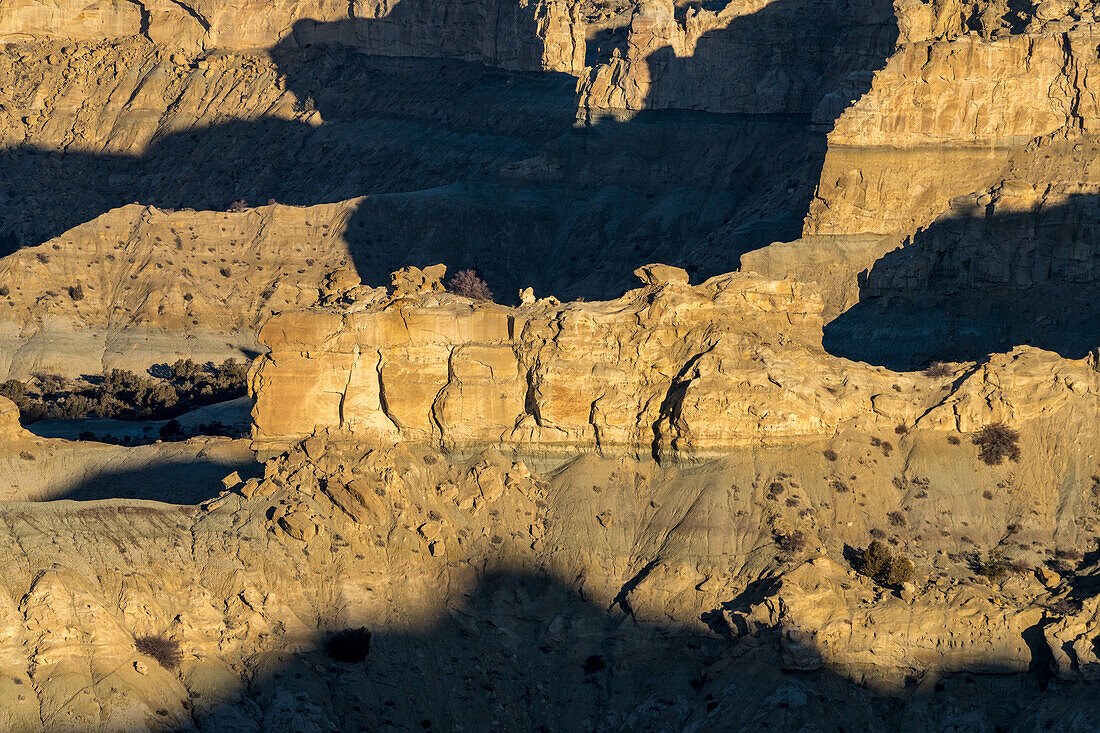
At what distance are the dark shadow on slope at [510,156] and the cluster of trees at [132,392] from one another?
15507 mm

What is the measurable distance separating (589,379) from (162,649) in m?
17.9

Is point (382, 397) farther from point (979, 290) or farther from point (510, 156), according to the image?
point (510, 156)

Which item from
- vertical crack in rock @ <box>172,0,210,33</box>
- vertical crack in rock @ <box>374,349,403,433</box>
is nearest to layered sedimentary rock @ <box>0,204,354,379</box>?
vertical crack in rock @ <box>172,0,210,33</box>

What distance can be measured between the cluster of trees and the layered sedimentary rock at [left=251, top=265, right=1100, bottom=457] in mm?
27989

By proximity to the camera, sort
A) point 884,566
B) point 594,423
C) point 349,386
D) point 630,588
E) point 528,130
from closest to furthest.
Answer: point 884,566 → point 630,588 → point 594,423 → point 349,386 → point 528,130

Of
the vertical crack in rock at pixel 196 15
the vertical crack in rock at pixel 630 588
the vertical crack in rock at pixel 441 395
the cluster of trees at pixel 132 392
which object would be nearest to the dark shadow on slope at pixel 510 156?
the vertical crack in rock at pixel 196 15

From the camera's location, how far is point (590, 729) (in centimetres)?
7181

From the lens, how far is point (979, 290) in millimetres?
105312

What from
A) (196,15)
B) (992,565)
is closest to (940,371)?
(992,565)

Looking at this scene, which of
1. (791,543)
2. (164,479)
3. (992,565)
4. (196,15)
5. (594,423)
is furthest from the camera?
(196,15)

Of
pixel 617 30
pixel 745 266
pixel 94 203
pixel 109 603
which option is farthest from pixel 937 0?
pixel 94 203

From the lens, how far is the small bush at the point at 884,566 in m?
73.9

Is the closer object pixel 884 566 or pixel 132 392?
pixel 884 566

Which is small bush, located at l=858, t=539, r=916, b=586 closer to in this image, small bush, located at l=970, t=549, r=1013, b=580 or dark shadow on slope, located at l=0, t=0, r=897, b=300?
small bush, located at l=970, t=549, r=1013, b=580
